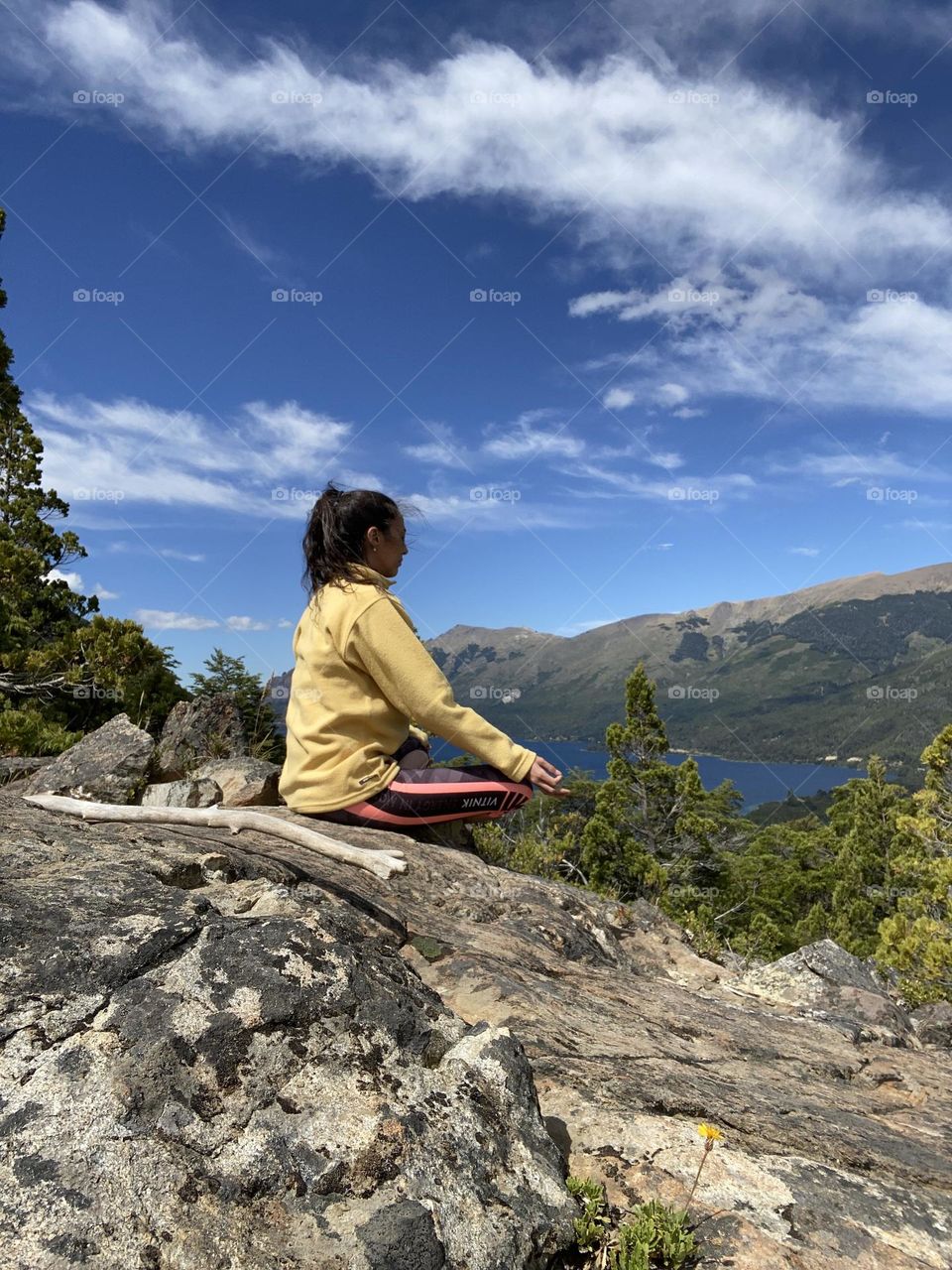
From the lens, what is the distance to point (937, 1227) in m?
2.37

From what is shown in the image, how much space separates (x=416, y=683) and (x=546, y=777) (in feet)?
3.23

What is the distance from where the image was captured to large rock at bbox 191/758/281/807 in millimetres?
6426

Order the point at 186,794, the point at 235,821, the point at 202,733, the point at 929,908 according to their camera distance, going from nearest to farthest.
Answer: the point at 235,821
the point at 186,794
the point at 202,733
the point at 929,908

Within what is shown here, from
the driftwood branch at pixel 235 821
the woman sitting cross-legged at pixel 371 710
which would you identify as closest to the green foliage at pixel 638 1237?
the driftwood branch at pixel 235 821

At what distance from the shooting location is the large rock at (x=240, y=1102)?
1.70 m

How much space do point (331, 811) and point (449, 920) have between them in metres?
1.14

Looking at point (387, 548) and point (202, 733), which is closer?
point (387, 548)

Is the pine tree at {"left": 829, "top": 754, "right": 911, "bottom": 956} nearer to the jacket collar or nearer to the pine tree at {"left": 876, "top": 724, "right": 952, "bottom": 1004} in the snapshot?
the pine tree at {"left": 876, "top": 724, "right": 952, "bottom": 1004}

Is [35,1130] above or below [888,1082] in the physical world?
above

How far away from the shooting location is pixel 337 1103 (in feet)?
6.82

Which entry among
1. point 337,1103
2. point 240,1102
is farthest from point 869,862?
point 240,1102

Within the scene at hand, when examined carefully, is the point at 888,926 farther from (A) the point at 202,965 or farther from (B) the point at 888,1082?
(A) the point at 202,965

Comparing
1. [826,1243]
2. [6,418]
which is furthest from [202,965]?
[6,418]
